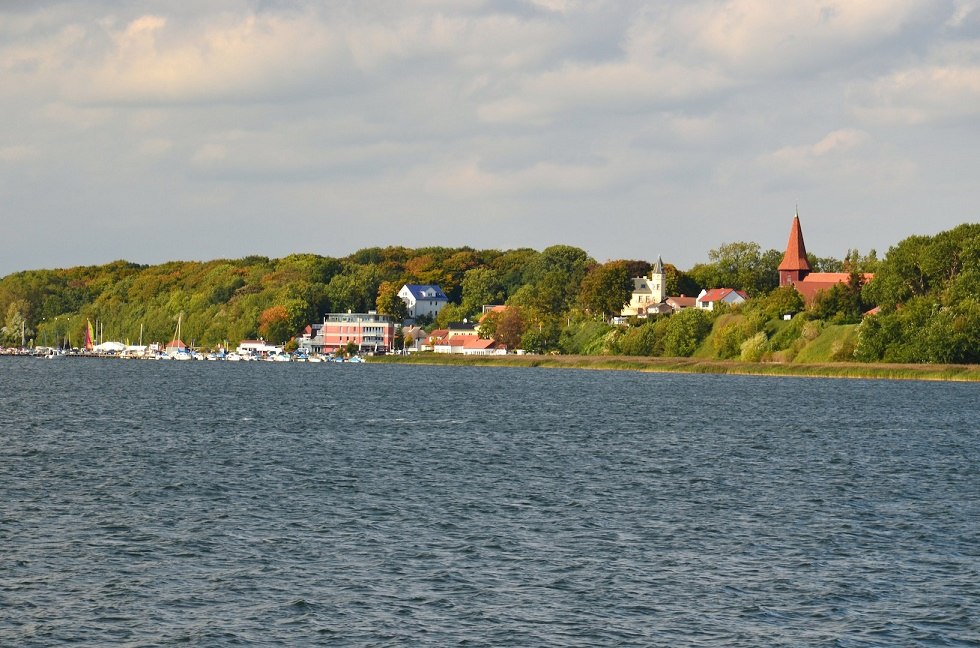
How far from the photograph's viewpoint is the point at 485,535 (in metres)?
30.9

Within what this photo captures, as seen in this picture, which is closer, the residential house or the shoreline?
the shoreline

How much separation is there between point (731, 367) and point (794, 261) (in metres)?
53.5

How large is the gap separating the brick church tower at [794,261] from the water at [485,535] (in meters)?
129

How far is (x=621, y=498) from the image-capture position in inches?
1487

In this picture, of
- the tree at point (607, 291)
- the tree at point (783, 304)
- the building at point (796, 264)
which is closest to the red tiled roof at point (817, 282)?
the building at point (796, 264)

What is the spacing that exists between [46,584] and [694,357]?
13427cm

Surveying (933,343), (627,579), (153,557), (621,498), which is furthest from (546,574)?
(933,343)

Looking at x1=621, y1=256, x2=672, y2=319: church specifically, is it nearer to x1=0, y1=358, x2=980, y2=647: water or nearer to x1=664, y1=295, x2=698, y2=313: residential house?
x1=664, y1=295, x2=698, y2=313: residential house

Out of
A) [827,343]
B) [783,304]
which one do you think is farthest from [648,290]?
[827,343]

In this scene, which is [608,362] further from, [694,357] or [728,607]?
[728,607]

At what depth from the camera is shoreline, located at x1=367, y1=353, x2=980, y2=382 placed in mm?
119688

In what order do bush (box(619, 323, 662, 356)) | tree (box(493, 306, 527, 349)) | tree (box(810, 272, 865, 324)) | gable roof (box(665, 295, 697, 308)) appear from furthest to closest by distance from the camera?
tree (box(493, 306, 527, 349)) → gable roof (box(665, 295, 697, 308)) → bush (box(619, 323, 662, 356)) → tree (box(810, 272, 865, 324))

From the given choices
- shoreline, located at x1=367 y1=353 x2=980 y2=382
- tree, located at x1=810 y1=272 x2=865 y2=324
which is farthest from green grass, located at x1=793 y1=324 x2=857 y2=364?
tree, located at x1=810 y1=272 x2=865 y2=324

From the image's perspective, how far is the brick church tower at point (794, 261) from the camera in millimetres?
191125
